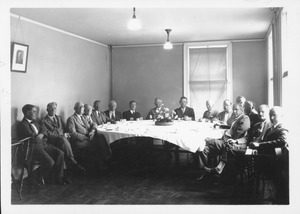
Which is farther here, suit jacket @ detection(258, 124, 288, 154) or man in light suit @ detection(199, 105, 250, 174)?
man in light suit @ detection(199, 105, 250, 174)

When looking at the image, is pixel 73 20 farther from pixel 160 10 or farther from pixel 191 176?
pixel 191 176

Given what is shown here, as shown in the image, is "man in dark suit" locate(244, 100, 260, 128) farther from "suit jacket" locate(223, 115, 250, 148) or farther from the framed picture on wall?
the framed picture on wall

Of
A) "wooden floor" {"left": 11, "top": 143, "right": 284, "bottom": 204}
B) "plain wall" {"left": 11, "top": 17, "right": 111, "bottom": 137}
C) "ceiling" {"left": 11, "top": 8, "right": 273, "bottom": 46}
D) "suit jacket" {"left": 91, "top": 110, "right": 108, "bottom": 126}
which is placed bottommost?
"wooden floor" {"left": 11, "top": 143, "right": 284, "bottom": 204}

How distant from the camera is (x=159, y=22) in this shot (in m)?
Answer: 5.58

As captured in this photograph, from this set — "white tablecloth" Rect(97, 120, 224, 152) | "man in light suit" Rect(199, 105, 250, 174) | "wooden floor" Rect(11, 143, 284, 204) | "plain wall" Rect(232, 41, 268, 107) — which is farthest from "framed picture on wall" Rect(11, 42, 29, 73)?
"plain wall" Rect(232, 41, 268, 107)

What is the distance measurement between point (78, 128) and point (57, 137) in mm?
574

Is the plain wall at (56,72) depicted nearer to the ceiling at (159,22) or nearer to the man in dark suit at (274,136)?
the ceiling at (159,22)

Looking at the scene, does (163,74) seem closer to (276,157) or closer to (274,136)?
(274,136)

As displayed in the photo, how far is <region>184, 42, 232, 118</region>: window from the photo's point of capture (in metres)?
7.66

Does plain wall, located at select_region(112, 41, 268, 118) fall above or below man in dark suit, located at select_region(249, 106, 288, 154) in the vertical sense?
above

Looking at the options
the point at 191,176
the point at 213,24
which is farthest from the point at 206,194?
the point at 213,24

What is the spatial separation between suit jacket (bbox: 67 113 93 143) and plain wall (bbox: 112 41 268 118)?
274 centimetres

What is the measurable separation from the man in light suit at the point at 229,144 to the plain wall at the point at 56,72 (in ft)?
9.63
